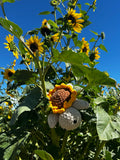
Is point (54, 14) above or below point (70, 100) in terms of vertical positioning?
above

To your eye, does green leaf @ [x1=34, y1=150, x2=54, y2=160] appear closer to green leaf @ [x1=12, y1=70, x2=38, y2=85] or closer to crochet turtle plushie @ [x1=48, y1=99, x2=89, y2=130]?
crochet turtle plushie @ [x1=48, y1=99, x2=89, y2=130]

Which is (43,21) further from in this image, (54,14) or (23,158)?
(23,158)

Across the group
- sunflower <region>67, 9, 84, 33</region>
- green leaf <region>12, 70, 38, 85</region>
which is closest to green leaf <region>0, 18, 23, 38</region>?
green leaf <region>12, 70, 38, 85</region>

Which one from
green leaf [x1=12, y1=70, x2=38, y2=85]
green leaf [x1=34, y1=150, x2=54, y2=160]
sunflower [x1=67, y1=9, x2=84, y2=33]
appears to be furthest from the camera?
sunflower [x1=67, y1=9, x2=84, y2=33]

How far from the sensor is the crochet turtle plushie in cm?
40

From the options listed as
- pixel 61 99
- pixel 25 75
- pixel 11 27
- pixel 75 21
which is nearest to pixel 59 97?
pixel 61 99

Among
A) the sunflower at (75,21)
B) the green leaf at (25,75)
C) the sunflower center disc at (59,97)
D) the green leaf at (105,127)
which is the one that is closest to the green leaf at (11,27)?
the green leaf at (25,75)

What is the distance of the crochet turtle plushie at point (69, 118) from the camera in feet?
1.31

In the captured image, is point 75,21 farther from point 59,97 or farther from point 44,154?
point 44,154

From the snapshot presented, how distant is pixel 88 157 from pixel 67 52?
63 centimetres

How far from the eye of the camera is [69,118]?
40 cm

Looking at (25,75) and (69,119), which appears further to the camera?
(25,75)

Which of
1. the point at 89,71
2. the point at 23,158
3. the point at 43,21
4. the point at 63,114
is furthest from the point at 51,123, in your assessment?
the point at 43,21

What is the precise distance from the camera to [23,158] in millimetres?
793
